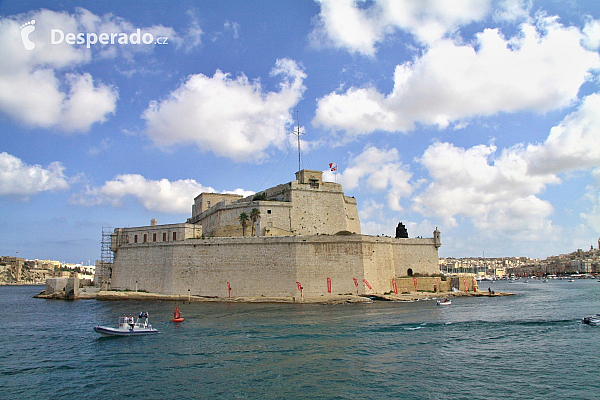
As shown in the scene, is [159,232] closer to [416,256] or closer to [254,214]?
[254,214]

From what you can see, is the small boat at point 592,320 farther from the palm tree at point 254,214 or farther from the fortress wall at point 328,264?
→ the palm tree at point 254,214

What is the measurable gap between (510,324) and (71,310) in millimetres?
29672

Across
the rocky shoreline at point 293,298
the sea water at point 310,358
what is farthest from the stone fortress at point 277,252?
the sea water at point 310,358

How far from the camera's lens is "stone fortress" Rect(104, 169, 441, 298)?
3366 cm

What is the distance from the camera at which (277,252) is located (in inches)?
1341

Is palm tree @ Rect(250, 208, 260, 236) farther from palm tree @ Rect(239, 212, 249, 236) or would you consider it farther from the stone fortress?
palm tree @ Rect(239, 212, 249, 236)

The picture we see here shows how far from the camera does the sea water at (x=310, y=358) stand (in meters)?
12.5

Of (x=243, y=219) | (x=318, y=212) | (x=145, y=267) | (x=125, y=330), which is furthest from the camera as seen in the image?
(x=318, y=212)

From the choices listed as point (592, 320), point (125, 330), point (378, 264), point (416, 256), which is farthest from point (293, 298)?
point (592, 320)

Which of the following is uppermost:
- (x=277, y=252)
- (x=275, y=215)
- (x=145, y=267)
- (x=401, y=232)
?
(x=275, y=215)

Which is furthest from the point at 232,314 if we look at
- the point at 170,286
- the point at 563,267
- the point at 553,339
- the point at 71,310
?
the point at 563,267

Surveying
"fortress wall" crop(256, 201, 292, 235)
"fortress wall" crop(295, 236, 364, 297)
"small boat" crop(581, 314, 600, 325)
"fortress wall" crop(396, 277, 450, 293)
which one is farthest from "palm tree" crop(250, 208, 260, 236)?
"small boat" crop(581, 314, 600, 325)

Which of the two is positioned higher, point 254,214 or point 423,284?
point 254,214

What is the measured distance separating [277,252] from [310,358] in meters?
18.9
